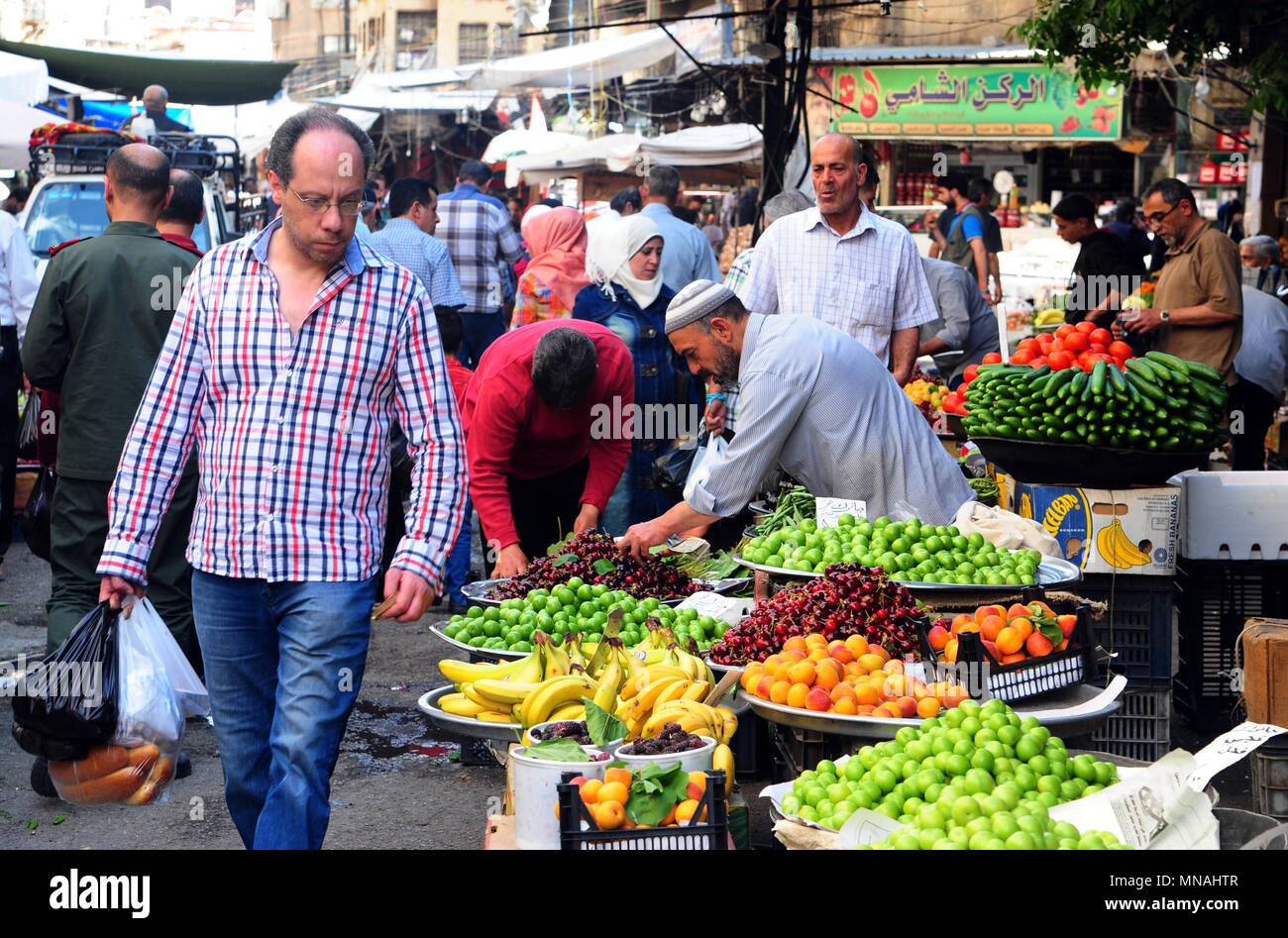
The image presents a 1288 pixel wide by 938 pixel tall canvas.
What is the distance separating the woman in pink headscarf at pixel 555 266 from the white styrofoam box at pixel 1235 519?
178 inches

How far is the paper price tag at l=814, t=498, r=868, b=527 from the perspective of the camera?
580cm

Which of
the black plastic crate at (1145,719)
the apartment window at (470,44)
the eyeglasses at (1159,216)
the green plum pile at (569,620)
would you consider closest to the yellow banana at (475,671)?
the green plum pile at (569,620)

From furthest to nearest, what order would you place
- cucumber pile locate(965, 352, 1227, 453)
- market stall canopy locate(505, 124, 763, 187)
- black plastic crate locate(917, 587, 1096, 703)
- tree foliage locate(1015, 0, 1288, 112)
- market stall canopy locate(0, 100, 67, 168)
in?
1. market stall canopy locate(505, 124, 763, 187)
2. market stall canopy locate(0, 100, 67, 168)
3. tree foliage locate(1015, 0, 1288, 112)
4. cucumber pile locate(965, 352, 1227, 453)
5. black plastic crate locate(917, 587, 1096, 703)

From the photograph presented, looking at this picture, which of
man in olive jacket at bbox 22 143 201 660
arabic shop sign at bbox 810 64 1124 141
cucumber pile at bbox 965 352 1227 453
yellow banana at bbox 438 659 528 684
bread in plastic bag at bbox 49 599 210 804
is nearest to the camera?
bread in plastic bag at bbox 49 599 210 804

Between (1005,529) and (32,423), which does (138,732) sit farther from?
(1005,529)

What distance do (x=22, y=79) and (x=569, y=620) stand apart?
1248 centimetres

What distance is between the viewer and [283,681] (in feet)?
12.5

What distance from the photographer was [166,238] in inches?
256

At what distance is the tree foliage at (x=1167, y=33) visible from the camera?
8852 mm

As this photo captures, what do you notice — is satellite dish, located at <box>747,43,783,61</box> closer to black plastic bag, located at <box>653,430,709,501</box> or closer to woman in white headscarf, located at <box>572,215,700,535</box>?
woman in white headscarf, located at <box>572,215,700,535</box>

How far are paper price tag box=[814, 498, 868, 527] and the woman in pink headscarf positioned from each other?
4.15 meters

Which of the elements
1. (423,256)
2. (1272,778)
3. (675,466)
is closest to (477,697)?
(1272,778)

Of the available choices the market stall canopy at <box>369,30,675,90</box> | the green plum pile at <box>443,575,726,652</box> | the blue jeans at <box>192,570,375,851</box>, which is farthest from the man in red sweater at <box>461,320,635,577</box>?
the market stall canopy at <box>369,30,675,90</box>
